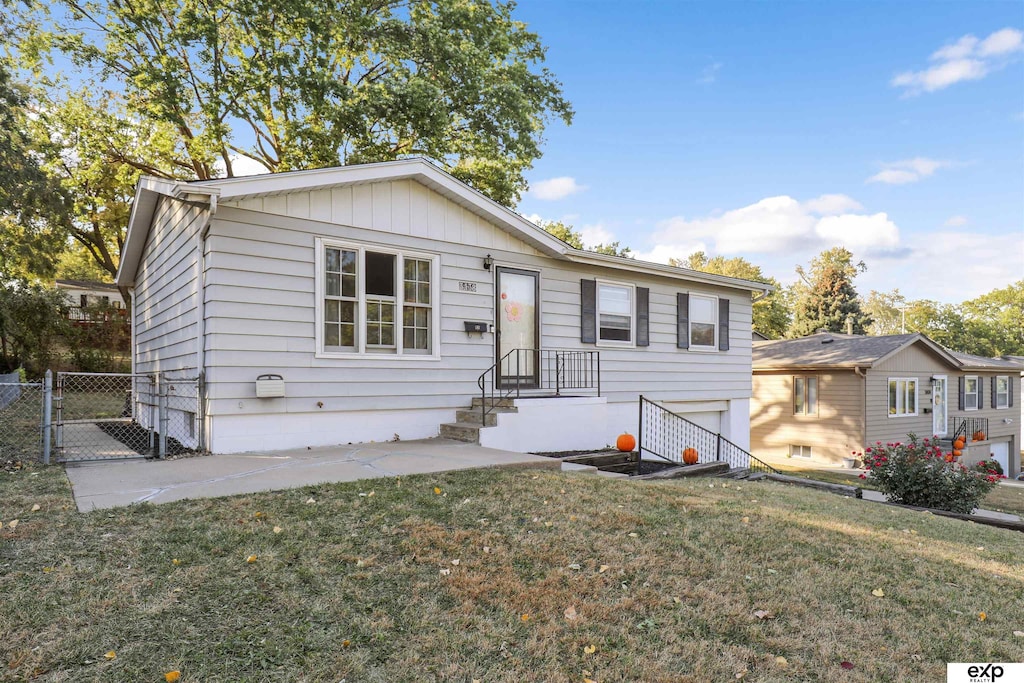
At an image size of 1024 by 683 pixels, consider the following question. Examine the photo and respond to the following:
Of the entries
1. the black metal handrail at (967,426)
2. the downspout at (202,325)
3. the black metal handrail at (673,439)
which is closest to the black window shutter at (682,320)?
the black metal handrail at (673,439)

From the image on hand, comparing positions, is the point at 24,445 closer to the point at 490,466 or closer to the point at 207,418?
the point at 207,418

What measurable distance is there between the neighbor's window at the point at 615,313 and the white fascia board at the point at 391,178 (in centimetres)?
147

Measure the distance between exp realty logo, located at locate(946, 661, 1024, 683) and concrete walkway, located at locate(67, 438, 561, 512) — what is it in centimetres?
412

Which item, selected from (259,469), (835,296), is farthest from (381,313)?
(835,296)

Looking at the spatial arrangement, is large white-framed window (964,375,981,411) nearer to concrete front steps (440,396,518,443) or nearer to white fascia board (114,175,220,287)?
concrete front steps (440,396,518,443)

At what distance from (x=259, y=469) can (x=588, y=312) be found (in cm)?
640

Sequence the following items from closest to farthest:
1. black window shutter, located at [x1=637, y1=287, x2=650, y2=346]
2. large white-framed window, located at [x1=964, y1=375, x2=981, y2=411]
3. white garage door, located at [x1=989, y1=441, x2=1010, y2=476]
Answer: black window shutter, located at [x1=637, y1=287, x2=650, y2=346]
large white-framed window, located at [x1=964, y1=375, x2=981, y2=411]
white garage door, located at [x1=989, y1=441, x2=1010, y2=476]

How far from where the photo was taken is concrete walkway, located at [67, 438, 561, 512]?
465 cm

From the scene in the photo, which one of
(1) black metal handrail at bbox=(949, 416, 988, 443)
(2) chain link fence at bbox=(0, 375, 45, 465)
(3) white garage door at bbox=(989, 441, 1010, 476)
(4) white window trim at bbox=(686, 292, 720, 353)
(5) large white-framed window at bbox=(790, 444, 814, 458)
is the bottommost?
(3) white garage door at bbox=(989, 441, 1010, 476)

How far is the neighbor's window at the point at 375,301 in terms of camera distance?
7.64 meters

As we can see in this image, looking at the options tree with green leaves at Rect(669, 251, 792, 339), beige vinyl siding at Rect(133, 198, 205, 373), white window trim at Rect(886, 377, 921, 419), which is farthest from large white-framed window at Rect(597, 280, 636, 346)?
tree with green leaves at Rect(669, 251, 792, 339)

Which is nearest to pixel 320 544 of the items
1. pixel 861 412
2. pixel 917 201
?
pixel 861 412

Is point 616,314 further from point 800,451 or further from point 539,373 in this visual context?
point 800,451

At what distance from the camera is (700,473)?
8258 mm
